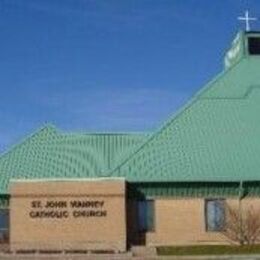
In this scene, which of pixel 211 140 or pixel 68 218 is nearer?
pixel 68 218

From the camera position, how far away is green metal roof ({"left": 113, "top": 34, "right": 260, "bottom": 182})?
44406 millimetres

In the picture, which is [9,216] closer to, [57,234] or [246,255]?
[57,234]

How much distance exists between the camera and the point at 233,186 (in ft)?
146

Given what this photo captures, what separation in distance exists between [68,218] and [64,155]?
5.02 metres

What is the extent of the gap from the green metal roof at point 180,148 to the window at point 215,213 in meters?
1.41

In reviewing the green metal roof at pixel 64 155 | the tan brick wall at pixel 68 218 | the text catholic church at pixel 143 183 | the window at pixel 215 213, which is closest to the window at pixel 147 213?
the text catholic church at pixel 143 183

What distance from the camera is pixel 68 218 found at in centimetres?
4325

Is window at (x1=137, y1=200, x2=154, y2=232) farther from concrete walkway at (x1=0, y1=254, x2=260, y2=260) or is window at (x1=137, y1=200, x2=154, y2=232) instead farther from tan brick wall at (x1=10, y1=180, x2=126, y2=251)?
concrete walkway at (x1=0, y1=254, x2=260, y2=260)

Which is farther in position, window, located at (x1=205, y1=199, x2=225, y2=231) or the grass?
window, located at (x1=205, y1=199, x2=225, y2=231)

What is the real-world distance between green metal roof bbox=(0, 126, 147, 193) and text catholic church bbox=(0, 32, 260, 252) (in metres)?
0.05

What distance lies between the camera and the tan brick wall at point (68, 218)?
42656 mm

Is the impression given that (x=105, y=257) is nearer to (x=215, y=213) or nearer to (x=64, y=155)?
(x=215, y=213)

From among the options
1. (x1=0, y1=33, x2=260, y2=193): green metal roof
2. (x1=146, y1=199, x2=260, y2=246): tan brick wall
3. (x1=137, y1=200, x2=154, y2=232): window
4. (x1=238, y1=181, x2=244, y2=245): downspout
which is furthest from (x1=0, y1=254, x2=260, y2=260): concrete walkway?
(x1=238, y1=181, x2=244, y2=245): downspout

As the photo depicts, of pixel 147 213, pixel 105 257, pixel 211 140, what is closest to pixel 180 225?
pixel 147 213
